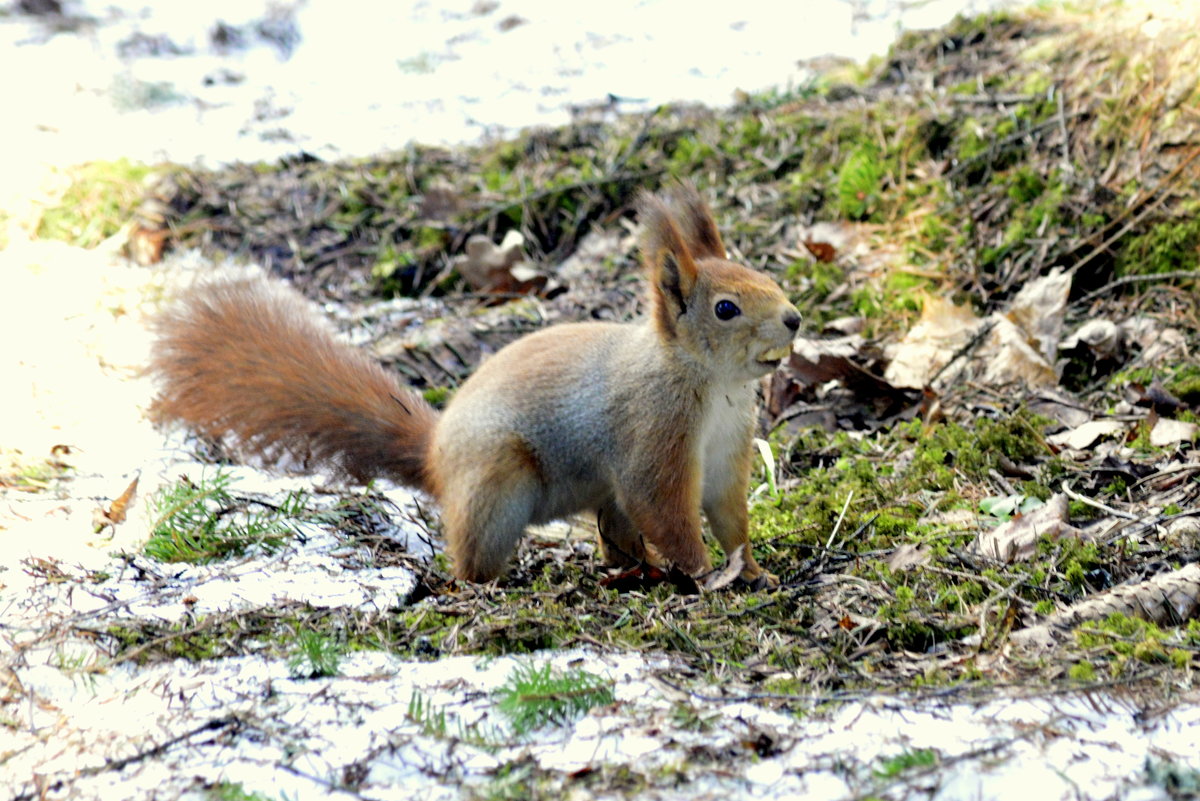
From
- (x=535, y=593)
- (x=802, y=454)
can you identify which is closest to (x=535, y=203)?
(x=802, y=454)

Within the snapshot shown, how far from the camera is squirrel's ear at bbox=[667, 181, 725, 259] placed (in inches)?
131

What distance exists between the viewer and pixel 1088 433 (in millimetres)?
3547

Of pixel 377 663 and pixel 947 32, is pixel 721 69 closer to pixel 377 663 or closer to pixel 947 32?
pixel 947 32

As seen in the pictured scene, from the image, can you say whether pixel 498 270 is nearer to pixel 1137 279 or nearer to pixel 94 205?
pixel 94 205

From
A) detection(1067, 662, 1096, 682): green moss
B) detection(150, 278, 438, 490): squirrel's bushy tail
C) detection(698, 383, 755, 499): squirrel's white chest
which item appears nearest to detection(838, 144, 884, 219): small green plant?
detection(698, 383, 755, 499): squirrel's white chest

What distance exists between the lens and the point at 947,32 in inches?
253

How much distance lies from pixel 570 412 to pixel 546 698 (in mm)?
1302

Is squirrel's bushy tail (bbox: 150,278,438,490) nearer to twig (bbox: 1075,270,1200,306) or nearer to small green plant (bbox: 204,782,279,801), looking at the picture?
small green plant (bbox: 204,782,279,801)

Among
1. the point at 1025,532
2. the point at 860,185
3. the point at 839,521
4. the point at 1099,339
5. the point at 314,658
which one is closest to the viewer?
the point at 314,658

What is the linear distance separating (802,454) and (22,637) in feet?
7.88

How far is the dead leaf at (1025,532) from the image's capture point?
2.89 metres

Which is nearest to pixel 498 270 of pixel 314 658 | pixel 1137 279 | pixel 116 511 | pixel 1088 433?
pixel 116 511

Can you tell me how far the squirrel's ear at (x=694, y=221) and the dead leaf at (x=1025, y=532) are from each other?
1.05 metres

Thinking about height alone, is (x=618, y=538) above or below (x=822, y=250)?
below
